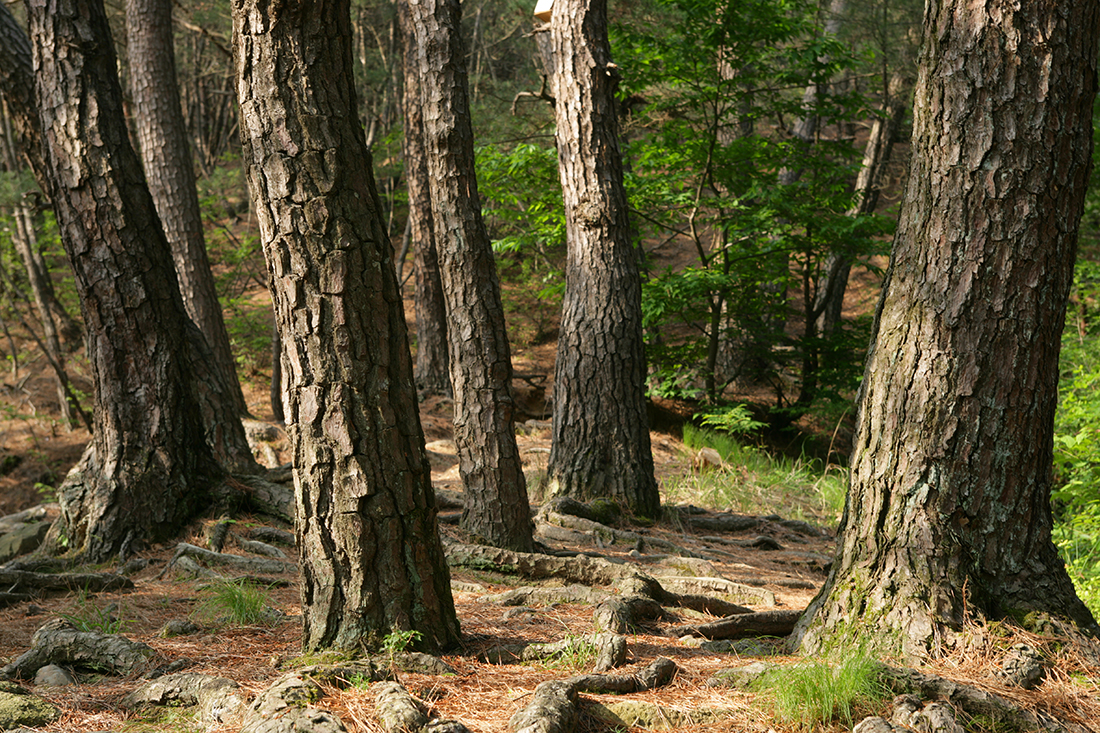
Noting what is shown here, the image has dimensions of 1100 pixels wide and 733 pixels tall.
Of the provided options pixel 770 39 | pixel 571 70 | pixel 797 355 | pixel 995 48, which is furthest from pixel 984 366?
pixel 797 355

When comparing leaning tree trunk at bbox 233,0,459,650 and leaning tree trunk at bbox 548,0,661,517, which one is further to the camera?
leaning tree trunk at bbox 548,0,661,517

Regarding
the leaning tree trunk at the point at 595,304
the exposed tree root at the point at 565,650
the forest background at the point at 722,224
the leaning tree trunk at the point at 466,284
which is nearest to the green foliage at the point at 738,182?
the forest background at the point at 722,224

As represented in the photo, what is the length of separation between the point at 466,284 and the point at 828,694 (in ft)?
9.68

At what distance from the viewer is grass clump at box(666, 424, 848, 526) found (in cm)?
726

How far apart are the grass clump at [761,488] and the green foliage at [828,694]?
4745mm

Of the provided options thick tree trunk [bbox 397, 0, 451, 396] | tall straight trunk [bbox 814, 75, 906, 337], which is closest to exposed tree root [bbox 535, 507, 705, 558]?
thick tree trunk [bbox 397, 0, 451, 396]

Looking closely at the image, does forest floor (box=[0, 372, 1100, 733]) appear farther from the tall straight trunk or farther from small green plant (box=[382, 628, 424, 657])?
the tall straight trunk

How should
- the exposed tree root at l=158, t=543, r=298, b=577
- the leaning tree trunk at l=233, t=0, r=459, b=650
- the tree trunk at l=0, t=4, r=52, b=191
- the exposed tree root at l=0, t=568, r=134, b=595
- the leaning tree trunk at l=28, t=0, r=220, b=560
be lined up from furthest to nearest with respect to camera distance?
the tree trunk at l=0, t=4, r=52, b=191
the leaning tree trunk at l=28, t=0, r=220, b=560
the exposed tree root at l=158, t=543, r=298, b=577
the exposed tree root at l=0, t=568, r=134, b=595
the leaning tree trunk at l=233, t=0, r=459, b=650

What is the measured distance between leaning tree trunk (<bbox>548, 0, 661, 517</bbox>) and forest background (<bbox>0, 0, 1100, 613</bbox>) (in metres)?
1.50

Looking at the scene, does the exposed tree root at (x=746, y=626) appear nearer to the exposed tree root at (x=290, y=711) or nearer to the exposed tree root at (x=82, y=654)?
the exposed tree root at (x=290, y=711)

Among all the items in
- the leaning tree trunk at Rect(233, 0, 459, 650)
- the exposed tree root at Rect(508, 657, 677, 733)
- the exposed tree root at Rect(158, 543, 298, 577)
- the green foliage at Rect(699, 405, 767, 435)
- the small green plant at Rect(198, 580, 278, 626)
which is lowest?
the exposed tree root at Rect(158, 543, 298, 577)

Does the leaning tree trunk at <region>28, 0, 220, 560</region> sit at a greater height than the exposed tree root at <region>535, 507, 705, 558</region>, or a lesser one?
greater

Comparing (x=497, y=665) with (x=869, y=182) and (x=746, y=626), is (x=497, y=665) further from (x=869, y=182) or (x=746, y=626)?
(x=869, y=182)

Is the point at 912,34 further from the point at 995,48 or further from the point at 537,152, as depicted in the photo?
the point at 995,48
